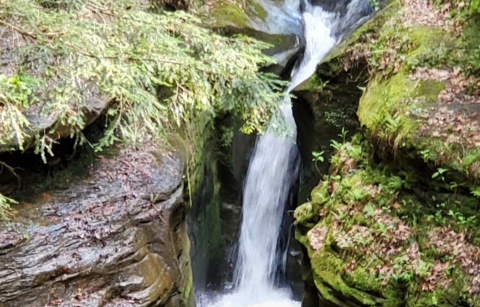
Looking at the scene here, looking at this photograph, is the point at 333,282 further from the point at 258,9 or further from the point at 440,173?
the point at 258,9

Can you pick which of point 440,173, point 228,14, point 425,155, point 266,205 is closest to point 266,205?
point 266,205

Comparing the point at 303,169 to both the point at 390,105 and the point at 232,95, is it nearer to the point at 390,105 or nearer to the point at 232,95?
the point at 390,105

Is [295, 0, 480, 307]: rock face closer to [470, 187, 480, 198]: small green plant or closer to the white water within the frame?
[470, 187, 480, 198]: small green plant

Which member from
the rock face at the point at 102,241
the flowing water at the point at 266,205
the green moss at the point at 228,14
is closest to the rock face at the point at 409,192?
the rock face at the point at 102,241

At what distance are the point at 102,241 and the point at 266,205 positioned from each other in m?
7.23

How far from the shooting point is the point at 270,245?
1164 cm

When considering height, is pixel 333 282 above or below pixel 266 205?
below

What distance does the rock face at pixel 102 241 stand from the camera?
175 inches

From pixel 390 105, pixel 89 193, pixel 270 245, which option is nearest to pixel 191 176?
pixel 89 193

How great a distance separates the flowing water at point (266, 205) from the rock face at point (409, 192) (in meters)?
4.75

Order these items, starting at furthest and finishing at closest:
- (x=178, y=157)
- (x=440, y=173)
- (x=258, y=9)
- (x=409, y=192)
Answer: (x=258, y=9)
(x=178, y=157)
(x=409, y=192)
(x=440, y=173)

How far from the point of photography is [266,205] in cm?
1175

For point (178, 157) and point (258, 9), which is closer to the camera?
point (178, 157)

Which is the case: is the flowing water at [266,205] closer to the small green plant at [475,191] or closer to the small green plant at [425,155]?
the small green plant at [425,155]
